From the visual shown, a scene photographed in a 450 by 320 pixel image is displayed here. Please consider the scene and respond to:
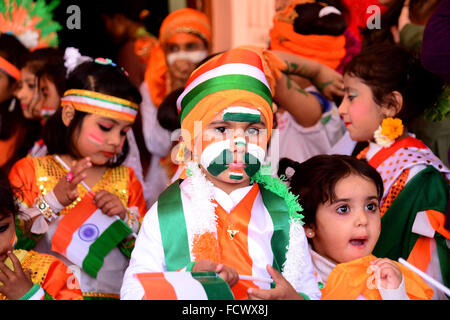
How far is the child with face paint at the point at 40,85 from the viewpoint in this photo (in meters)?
3.10

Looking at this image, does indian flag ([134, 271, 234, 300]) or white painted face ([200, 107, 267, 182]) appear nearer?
indian flag ([134, 271, 234, 300])

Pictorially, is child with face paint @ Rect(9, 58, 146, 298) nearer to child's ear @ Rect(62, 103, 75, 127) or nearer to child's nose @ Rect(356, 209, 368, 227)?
child's ear @ Rect(62, 103, 75, 127)

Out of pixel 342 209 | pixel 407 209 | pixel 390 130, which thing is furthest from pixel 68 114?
pixel 407 209

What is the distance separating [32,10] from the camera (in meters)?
3.56

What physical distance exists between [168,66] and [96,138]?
138 centimetres

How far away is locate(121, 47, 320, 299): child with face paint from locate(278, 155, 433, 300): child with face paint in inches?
5.1

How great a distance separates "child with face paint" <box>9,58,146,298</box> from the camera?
7.47ft

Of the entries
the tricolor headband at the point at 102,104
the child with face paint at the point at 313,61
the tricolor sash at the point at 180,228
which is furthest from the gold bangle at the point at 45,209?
the child with face paint at the point at 313,61

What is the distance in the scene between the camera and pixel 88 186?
2.59 meters

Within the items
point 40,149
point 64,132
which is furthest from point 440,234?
point 40,149

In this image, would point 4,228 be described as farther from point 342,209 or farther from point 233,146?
point 342,209

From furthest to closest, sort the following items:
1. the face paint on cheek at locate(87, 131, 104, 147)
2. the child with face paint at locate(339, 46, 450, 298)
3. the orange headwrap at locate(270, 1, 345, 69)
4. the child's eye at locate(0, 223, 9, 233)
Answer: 1. the orange headwrap at locate(270, 1, 345, 69)
2. the face paint on cheek at locate(87, 131, 104, 147)
3. the child with face paint at locate(339, 46, 450, 298)
4. the child's eye at locate(0, 223, 9, 233)

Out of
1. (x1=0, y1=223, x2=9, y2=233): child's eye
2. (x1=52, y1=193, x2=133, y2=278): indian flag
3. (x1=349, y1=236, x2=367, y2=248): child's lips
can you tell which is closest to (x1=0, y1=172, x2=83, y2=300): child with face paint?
(x1=0, y1=223, x2=9, y2=233): child's eye

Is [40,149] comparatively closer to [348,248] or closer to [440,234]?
[348,248]
